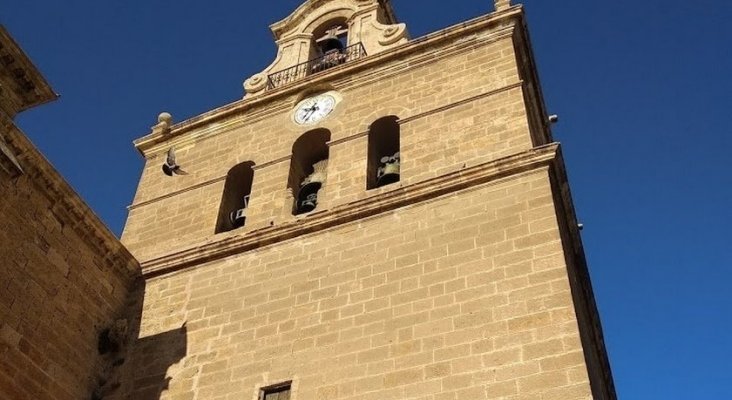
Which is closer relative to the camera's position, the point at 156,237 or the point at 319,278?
the point at 319,278

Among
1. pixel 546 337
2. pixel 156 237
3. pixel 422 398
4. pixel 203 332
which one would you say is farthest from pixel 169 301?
pixel 546 337

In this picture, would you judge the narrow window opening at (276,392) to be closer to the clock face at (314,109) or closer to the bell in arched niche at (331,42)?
the clock face at (314,109)

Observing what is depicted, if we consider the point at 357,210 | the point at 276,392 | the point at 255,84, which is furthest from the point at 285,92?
the point at 276,392

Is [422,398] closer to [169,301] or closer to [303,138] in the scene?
[169,301]

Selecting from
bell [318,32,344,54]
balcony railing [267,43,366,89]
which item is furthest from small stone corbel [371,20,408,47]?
bell [318,32,344,54]

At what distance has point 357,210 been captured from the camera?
870cm

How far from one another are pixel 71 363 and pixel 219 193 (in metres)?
3.33

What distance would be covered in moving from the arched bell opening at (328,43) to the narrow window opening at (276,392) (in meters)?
7.21

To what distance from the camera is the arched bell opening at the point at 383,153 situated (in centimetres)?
984

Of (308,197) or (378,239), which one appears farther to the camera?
(308,197)

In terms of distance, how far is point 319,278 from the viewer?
27.1 feet

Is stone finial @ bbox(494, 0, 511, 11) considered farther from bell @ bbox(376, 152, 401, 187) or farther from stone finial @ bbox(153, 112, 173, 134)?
stone finial @ bbox(153, 112, 173, 134)

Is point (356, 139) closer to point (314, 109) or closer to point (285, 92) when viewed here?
point (314, 109)

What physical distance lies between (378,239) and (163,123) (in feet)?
18.0
